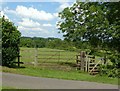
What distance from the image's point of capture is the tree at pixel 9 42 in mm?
20812

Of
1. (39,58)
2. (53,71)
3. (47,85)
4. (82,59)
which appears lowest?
(53,71)

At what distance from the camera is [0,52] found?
20.7m

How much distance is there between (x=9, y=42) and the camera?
69.7ft

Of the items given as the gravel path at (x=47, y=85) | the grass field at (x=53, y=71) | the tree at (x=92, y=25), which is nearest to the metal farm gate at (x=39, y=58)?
the grass field at (x=53, y=71)

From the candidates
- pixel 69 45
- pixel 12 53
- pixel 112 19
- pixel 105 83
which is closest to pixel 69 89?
pixel 105 83

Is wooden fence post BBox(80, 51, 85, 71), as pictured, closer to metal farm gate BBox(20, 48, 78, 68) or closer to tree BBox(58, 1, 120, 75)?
tree BBox(58, 1, 120, 75)

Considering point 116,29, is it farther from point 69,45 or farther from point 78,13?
point 69,45

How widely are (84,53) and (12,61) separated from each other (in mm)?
5783

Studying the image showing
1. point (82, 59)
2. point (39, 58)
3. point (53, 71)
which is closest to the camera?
point (53, 71)

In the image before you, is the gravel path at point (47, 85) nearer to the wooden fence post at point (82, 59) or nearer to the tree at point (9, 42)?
the tree at point (9, 42)

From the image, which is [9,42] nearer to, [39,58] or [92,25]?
[39,58]

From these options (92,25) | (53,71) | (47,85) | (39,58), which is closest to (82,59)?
(53,71)

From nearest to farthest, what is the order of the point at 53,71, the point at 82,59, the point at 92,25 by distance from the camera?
1. the point at 92,25
2. the point at 53,71
3. the point at 82,59

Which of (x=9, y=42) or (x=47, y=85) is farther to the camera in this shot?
(x=9, y=42)
